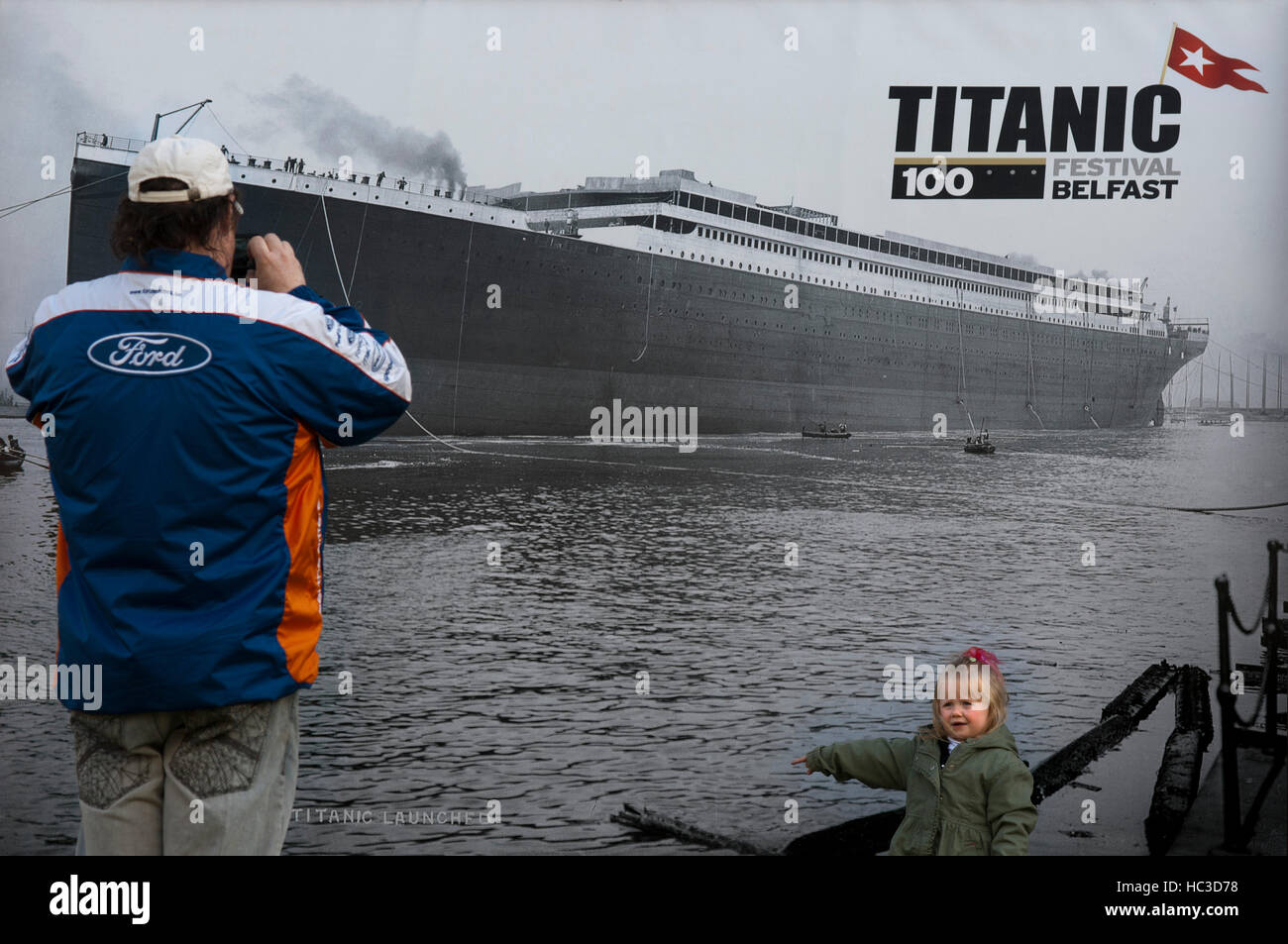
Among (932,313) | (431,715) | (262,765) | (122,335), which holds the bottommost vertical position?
(431,715)

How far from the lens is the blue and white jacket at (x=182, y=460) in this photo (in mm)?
1326

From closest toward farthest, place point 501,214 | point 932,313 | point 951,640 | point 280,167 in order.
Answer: point 951,640
point 280,167
point 501,214
point 932,313

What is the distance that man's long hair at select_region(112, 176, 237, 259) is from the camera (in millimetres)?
Answer: 1410

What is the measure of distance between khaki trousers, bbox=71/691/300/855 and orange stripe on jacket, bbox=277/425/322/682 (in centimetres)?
9

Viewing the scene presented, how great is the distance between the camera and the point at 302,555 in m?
1.44

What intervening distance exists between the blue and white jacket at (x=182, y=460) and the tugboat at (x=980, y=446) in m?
22.9

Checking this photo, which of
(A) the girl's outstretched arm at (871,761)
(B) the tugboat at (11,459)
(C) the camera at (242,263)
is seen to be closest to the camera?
(C) the camera at (242,263)

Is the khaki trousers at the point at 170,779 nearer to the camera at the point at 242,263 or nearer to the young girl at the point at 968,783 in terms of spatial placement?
the camera at the point at 242,263

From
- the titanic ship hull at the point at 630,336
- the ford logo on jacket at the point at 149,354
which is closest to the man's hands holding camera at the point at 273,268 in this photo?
the ford logo on jacket at the point at 149,354
